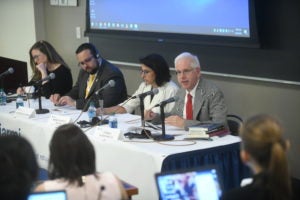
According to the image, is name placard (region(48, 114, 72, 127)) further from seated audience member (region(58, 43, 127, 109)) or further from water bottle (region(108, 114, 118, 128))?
seated audience member (region(58, 43, 127, 109))

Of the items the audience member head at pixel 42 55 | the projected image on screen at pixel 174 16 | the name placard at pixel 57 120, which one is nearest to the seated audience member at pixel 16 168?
the name placard at pixel 57 120

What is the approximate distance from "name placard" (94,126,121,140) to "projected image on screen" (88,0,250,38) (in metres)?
1.53

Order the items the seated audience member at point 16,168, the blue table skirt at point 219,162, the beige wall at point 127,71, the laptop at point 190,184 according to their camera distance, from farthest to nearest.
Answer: the beige wall at point 127,71 < the blue table skirt at point 219,162 < the laptop at point 190,184 < the seated audience member at point 16,168

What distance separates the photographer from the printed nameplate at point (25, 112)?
4.62 m

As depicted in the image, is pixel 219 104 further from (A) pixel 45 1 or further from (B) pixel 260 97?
(A) pixel 45 1

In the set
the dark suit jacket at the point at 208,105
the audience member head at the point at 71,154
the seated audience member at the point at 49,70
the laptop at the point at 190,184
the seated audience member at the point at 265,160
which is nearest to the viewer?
the seated audience member at the point at 265,160

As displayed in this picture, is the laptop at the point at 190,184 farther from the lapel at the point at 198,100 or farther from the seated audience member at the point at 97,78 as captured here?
the seated audience member at the point at 97,78

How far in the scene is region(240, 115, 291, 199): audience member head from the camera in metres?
1.90

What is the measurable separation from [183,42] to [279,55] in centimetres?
104

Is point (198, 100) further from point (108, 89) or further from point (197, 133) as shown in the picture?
point (108, 89)

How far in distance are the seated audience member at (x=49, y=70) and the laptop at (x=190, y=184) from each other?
11.4 feet

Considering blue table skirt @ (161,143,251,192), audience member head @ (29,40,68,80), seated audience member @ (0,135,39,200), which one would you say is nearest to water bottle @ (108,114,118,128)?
blue table skirt @ (161,143,251,192)

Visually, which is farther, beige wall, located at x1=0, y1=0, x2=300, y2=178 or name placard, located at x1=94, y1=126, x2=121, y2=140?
beige wall, located at x1=0, y1=0, x2=300, y2=178

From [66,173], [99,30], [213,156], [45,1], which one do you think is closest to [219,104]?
[213,156]
